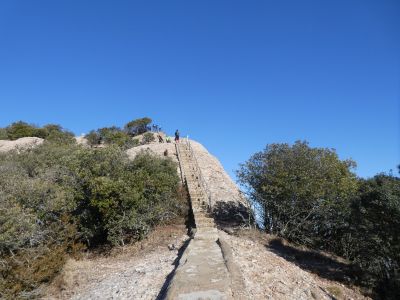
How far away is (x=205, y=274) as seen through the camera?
10836 millimetres

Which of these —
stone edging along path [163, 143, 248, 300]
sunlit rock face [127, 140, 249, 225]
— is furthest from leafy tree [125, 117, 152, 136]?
stone edging along path [163, 143, 248, 300]

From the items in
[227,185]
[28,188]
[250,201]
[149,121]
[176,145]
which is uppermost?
[149,121]

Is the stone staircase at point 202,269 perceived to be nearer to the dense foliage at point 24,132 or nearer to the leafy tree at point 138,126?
the dense foliage at point 24,132

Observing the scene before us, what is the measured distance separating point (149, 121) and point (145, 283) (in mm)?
48228

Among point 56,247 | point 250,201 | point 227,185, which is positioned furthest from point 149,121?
point 56,247

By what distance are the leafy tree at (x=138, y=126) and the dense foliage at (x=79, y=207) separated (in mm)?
37385

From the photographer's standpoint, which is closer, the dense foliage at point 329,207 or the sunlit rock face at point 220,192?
the dense foliage at point 329,207

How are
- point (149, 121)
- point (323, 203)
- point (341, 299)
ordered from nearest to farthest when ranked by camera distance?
1. point (341, 299)
2. point (323, 203)
3. point (149, 121)

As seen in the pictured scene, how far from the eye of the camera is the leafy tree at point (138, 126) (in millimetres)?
58812

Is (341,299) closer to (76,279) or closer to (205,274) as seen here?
(205,274)

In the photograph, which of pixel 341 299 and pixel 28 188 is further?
pixel 28 188

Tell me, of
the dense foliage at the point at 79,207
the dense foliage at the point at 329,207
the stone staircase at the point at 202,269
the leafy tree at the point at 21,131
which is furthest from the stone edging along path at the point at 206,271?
the leafy tree at the point at 21,131

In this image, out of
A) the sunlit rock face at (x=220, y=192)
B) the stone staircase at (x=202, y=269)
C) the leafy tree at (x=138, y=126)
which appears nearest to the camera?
the stone staircase at (x=202, y=269)

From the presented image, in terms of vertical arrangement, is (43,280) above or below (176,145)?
below
